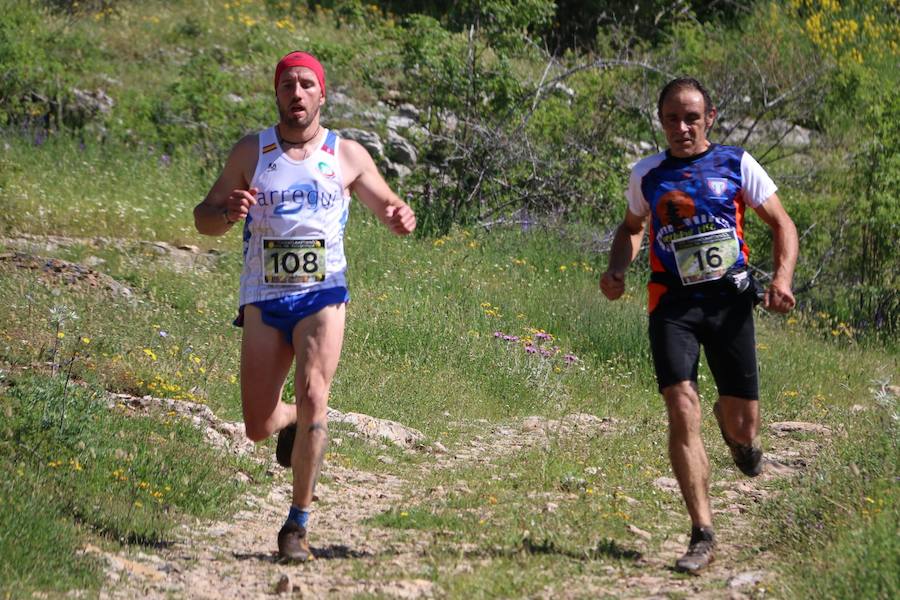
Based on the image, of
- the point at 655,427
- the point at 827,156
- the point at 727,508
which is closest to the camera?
the point at 727,508

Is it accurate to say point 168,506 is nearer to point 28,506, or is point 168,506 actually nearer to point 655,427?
point 28,506

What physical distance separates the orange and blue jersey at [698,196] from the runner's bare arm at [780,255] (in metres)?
0.06

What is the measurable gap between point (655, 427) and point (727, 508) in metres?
2.18

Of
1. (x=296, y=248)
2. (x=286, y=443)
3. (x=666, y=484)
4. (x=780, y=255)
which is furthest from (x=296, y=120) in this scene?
(x=666, y=484)

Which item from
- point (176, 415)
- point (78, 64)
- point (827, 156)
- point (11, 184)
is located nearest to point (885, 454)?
point (176, 415)

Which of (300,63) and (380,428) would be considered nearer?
(300,63)

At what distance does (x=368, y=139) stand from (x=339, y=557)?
422 inches

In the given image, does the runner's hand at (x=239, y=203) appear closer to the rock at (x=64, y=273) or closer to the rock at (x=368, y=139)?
the rock at (x=64, y=273)

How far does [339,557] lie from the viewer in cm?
555

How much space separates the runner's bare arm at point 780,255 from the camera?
564cm

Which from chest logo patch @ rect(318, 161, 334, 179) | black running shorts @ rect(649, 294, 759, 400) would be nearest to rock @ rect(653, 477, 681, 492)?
black running shorts @ rect(649, 294, 759, 400)

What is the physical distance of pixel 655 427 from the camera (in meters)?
9.08

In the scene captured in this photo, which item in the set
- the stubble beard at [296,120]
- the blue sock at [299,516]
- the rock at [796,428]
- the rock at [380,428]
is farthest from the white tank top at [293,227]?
the rock at [796,428]

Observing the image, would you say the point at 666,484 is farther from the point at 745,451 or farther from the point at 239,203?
the point at 239,203
